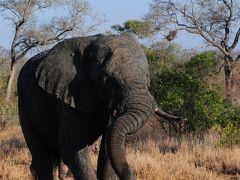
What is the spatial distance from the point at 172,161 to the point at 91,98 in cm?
393

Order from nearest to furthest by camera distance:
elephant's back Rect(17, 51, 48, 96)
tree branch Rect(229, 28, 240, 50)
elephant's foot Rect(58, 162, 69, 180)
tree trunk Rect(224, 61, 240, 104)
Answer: elephant's back Rect(17, 51, 48, 96)
elephant's foot Rect(58, 162, 69, 180)
tree trunk Rect(224, 61, 240, 104)
tree branch Rect(229, 28, 240, 50)

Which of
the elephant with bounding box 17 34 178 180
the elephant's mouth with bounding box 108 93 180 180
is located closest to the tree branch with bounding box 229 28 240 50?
the elephant with bounding box 17 34 178 180

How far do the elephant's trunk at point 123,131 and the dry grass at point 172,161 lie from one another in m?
3.08

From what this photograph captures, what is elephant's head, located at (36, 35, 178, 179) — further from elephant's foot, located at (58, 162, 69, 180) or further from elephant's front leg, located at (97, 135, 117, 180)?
elephant's foot, located at (58, 162, 69, 180)

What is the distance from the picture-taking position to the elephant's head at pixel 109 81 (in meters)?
4.23

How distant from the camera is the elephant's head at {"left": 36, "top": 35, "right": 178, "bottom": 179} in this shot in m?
4.23

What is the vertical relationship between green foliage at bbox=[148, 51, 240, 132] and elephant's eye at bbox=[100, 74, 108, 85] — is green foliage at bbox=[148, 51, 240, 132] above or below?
below

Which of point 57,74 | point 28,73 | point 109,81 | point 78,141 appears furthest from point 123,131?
point 28,73

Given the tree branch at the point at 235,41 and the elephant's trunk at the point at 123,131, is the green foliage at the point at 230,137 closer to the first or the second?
the elephant's trunk at the point at 123,131

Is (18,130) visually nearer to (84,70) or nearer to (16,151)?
(16,151)

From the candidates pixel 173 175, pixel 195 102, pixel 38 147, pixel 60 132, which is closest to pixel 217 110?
pixel 195 102

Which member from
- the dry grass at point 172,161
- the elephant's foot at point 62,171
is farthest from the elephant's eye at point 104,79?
the dry grass at point 172,161

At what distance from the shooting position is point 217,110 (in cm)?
1117

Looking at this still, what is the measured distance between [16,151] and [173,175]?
3.56m
